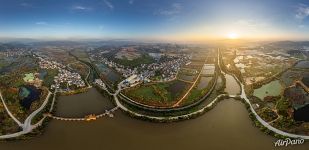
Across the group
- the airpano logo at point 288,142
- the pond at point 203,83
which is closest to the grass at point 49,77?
the pond at point 203,83

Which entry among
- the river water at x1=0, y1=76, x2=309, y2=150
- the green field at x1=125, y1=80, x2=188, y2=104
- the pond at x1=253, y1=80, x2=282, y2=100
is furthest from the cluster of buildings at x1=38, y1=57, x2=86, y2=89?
the pond at x1=253, y1=80, x2=282, y2=100

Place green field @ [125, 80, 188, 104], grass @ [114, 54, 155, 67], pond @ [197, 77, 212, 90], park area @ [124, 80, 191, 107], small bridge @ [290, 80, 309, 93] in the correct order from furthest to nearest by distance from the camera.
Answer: grass @ [114, 54, 155, 67] → pond @ [197, 77, 212, 90] → small bridge @ [290, 80, 309, 93] → green field @ [125, 80, 188, 104] → park area @ [124, 80, 191, 107]

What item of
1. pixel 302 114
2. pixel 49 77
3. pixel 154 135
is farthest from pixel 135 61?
pixel 302 114

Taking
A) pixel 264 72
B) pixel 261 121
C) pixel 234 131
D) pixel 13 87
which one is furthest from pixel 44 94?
pixel 264 72

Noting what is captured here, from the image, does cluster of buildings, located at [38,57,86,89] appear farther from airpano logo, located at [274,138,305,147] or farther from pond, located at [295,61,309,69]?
pond, located at [295,61,309,69]

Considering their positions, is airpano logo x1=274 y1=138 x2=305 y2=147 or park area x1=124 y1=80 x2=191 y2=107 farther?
park area x1=124 y1=80 x2=191 y2=107

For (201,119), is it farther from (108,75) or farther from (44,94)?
(108,75)
